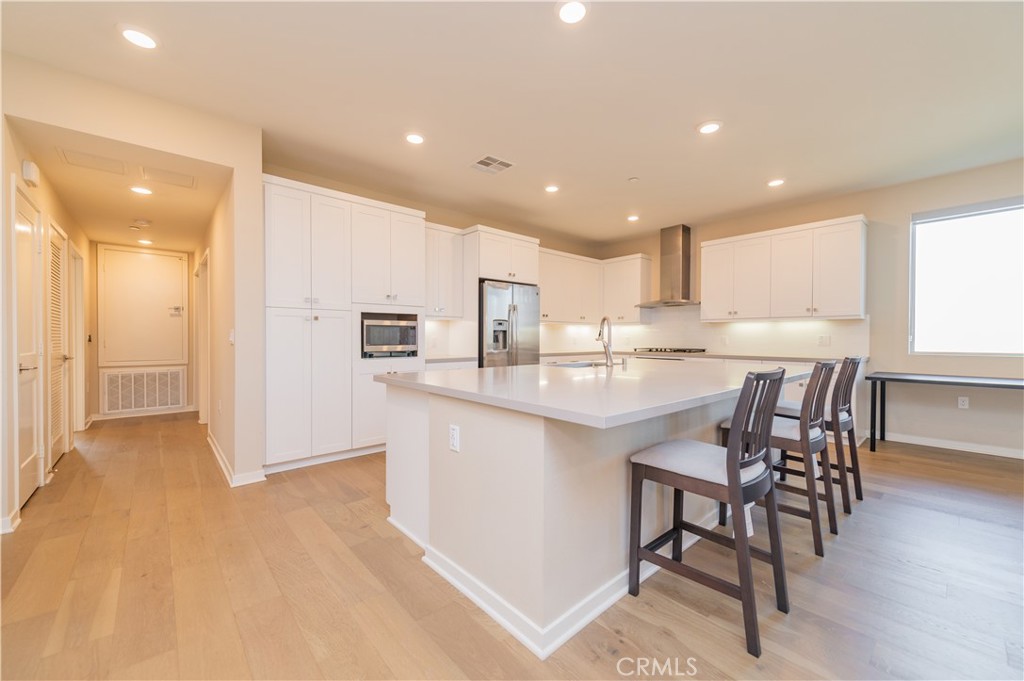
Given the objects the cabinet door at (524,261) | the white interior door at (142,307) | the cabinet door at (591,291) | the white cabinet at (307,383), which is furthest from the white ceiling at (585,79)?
the white interior door at (142,307)

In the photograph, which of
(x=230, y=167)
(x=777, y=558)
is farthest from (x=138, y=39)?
(x=777, y=558)

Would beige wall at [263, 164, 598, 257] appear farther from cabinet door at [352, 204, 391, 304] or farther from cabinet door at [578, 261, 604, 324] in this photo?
cabinet door at [352, 204, 391, 304]

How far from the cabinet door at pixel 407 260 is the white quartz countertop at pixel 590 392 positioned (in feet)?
5.94

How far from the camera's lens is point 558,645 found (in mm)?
1433

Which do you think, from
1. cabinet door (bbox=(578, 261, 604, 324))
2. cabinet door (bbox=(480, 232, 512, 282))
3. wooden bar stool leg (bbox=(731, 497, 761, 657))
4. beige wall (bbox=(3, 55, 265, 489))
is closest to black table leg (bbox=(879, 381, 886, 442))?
cabinet door (bbox=(578, 261, 604, 324))

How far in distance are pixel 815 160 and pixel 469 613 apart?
4.41 m

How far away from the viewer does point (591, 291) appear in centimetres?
643

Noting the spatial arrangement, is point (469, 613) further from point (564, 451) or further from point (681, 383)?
point (681, 383)

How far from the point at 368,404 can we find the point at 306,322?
2.99 feet

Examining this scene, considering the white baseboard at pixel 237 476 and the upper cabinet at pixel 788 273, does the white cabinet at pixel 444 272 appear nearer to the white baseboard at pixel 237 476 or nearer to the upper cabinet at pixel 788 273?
the white baseboard at pixel 237 476

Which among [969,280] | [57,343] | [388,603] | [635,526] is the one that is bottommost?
[388,603]

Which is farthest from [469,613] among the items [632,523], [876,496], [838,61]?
[838,61]

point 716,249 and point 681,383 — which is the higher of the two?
point 716,249

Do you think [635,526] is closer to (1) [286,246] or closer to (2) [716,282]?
(1) [286,246]
